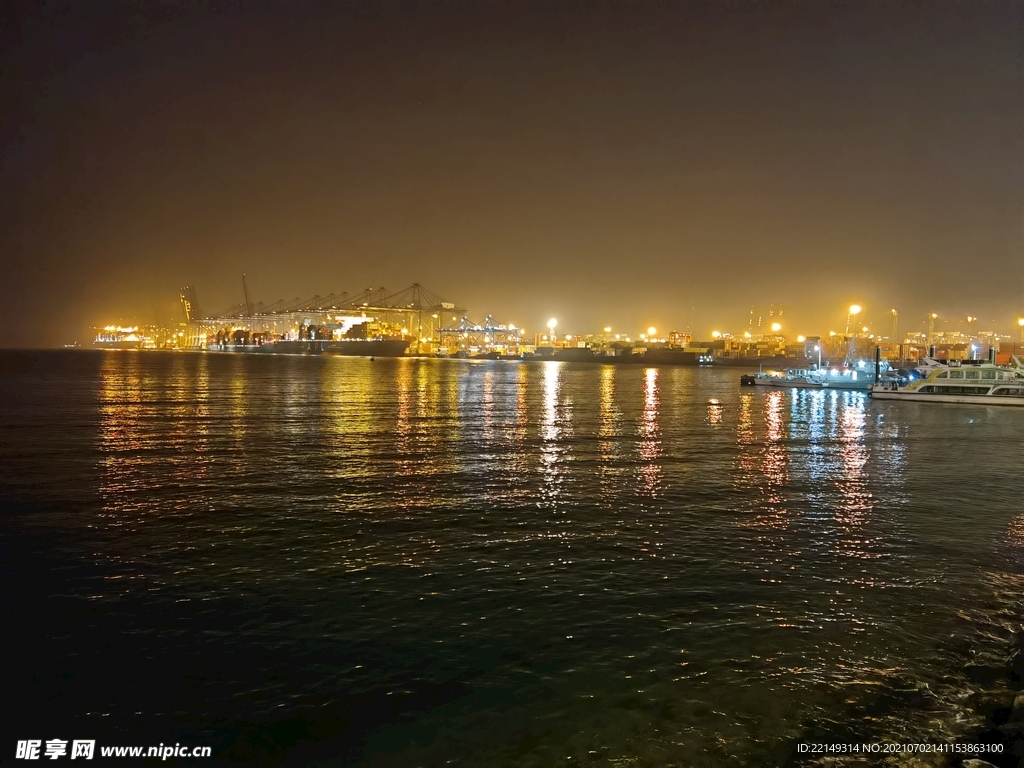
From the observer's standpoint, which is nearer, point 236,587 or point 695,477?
point 236,587

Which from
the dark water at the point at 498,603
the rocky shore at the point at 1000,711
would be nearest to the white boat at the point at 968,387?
the dark water at the point at 498,603

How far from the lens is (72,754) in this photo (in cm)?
577

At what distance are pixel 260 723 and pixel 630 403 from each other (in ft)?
133

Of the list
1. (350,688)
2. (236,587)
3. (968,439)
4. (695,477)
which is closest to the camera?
(350,688)

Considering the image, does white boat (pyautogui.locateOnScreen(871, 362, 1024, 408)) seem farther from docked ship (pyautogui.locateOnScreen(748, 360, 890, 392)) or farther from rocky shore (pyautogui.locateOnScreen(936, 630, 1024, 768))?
rocky shore (pyautogui.locateOnScreen(936, 630, 1024, 768))

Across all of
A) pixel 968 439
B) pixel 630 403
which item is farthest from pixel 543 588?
pixel 630 403

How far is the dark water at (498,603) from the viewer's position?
241 inches

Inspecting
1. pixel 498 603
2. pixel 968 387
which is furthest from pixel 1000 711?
pixel 968 387

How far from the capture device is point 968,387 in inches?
2023

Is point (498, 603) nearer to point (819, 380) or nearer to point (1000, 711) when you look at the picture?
point (1000, 711)

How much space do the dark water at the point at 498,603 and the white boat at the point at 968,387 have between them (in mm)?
36840

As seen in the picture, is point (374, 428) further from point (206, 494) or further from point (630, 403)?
point (630, 403)

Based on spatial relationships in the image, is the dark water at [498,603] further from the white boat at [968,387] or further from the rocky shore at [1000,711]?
the white boat at [968,387]

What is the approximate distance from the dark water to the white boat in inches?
1450
